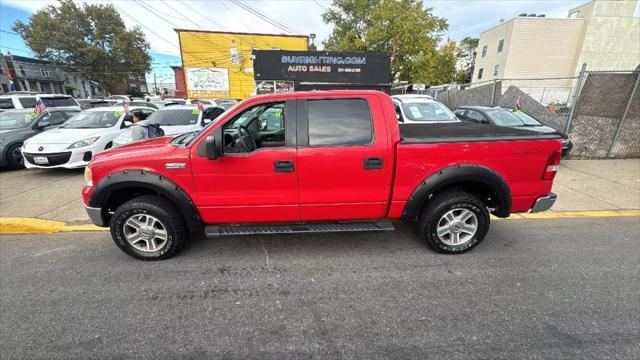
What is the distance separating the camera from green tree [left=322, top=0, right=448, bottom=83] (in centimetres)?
2488

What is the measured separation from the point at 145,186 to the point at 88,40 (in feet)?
160

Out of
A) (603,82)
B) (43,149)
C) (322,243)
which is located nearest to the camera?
(322,243)

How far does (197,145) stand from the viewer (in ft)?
9.23

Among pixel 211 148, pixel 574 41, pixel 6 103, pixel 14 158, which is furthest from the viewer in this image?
pixel 574 41

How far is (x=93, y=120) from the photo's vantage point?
731cm

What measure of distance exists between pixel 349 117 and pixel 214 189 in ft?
5.17

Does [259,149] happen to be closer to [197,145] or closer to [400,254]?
[197,145]

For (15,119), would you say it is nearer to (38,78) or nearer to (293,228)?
(293,228)

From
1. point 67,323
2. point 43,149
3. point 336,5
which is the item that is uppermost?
point 336,5

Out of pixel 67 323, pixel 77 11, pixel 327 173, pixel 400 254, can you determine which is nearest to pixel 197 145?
pixel 327 173

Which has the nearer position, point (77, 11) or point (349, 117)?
point (349, 117)

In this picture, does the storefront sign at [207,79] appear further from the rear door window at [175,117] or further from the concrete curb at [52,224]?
the concrete curb at [52,224]

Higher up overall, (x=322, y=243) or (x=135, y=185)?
(x=135, y=185)

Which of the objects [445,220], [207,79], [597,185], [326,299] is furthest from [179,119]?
[207,79]
